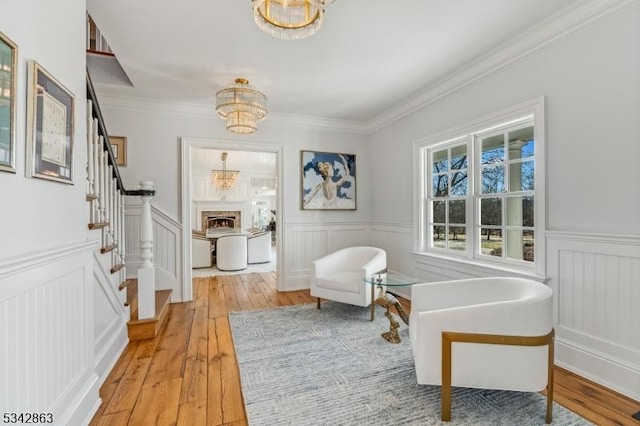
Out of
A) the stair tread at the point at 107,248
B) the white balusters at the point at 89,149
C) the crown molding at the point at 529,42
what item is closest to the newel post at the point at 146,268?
the stair tread at the point at 107,248

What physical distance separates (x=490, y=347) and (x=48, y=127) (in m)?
2.54

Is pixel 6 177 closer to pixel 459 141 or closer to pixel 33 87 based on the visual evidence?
pixel 33 87

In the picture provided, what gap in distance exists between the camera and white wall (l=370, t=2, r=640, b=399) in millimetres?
1947

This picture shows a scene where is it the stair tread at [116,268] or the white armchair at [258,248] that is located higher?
the stair tread at [116,268]

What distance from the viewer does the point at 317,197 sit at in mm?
4734

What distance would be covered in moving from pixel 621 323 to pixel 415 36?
2.56 meters

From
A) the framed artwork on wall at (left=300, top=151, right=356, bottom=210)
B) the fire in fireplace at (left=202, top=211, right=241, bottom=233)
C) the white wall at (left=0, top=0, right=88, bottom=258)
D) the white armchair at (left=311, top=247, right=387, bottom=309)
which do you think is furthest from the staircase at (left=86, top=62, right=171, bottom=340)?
the fire in fireplace at (left=202, top=211, right=241, bottom=233)

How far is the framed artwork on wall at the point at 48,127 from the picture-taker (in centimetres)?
128

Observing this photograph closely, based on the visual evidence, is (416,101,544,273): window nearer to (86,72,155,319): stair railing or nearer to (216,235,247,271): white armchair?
(86,72,155,319): stair railing

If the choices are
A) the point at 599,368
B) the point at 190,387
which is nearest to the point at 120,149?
the point at 190,387

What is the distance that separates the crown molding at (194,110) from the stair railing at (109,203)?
130cm

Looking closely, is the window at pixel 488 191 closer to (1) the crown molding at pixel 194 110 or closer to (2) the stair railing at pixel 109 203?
(1) the crown molding at pixel 194 110

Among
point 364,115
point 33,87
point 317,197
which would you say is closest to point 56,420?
point 33,87

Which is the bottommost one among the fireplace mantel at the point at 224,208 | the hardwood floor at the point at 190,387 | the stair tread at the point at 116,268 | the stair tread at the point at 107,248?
the hardwood floor at the point at 190,387
